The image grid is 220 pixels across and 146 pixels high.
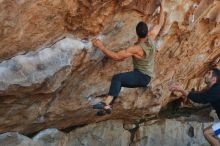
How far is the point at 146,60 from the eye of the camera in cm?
804

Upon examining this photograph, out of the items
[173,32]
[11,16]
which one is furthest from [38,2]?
[173,32]

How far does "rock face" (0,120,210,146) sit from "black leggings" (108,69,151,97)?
9.95 feet

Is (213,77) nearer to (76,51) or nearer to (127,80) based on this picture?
(127,80)

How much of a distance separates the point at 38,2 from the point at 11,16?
1.56 feet

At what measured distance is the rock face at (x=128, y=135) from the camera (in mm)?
10758

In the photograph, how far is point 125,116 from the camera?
1187cm

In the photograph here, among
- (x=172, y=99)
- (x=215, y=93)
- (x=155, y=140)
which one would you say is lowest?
(x=155, y=140)

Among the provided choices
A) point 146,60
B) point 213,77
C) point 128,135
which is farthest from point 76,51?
point 128,135

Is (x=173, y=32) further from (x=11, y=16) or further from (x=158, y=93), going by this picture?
(x=11, y=16)

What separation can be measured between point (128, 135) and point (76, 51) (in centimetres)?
414

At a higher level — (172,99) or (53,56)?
(53,56)

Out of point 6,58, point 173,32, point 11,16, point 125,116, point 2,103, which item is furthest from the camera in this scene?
point 125,116

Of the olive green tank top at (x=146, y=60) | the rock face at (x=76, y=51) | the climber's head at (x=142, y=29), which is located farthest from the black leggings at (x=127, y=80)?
the rock face at (x=76, y=51)

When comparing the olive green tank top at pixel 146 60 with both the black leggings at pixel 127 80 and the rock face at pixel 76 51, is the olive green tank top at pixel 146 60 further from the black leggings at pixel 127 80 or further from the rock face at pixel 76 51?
the rock face at pixel 76 51
